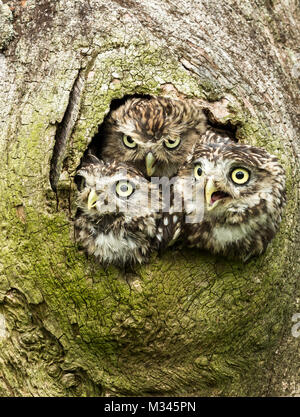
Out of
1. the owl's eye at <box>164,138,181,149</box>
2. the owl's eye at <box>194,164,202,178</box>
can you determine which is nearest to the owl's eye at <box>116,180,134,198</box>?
the owl's eye at <box>194,164,202,178</box>

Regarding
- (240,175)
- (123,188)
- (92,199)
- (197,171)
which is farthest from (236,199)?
(92,199)

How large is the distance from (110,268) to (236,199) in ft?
2.78

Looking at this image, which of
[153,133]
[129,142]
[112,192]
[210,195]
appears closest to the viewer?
[210,195]

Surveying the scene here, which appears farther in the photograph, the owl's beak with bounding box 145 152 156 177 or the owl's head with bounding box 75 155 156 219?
the owl's beak with bounding box 145 152 156 177

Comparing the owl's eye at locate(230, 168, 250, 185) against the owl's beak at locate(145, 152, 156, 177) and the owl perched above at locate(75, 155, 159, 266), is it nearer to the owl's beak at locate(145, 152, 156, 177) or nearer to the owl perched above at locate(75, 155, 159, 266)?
the owl perched above at locate(75, 155, 159, 266)

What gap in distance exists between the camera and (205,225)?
10.5ft

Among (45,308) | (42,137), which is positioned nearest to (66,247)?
(45,308)

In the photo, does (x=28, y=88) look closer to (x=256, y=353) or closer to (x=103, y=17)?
(x=103, y=17)

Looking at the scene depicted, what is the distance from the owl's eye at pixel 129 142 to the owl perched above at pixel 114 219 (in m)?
0.41

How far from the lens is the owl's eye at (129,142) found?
3.60m

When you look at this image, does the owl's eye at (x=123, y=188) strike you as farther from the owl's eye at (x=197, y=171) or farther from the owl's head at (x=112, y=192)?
the owl's eye at (x=197, y=171)

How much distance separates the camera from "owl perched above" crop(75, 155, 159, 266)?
318 cm

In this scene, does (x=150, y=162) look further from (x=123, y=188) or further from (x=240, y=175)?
(x=240, y=175)

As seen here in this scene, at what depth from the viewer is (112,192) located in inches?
126
